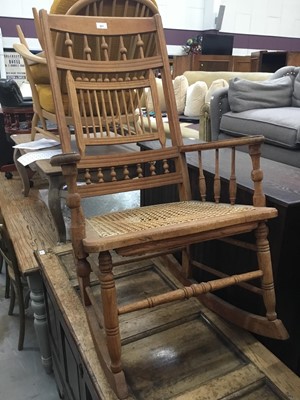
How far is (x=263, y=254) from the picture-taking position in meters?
0.89

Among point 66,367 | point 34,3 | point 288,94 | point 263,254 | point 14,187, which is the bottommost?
point 66,367

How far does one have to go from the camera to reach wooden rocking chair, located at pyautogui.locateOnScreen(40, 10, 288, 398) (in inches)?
30.2

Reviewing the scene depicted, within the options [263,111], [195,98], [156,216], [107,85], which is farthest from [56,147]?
[195,98]

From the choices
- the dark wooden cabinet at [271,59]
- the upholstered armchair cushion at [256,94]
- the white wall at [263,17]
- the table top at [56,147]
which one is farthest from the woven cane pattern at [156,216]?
the white wall at [263,17]

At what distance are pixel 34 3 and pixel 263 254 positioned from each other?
4.82m

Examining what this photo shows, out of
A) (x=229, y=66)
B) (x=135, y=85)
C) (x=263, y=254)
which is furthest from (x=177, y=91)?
(x=263, y=254)

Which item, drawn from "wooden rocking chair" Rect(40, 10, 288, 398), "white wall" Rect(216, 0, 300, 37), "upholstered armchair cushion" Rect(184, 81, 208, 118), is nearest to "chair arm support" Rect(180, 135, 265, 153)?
"wooden rocking chair" Rect(40, 10, 288, 398)

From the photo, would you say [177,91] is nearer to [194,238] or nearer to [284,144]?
[284,144]

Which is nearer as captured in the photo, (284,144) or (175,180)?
(175,180)

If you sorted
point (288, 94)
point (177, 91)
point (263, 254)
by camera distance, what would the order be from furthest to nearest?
point (177, 91), point (288, 94), point (263, 254)

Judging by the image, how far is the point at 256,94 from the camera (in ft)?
7.22

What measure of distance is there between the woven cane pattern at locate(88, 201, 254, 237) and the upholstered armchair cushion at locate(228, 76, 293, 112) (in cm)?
131

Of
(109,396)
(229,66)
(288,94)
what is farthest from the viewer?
(229,66)

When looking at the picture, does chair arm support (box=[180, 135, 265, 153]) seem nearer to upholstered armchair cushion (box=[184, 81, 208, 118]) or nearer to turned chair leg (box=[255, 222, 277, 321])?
turned chair leg (box=[255, 222, 277, 321])
